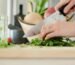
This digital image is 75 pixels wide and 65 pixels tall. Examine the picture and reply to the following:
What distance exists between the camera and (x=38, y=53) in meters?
0.68

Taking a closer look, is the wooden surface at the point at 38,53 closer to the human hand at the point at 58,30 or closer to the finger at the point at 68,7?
the human hand at the point at 58,30

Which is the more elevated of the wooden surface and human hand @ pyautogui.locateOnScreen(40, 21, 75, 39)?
human hand @ pyautogui.locateOnScreen(40, 21, 75, 39)

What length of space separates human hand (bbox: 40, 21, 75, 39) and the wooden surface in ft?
0.29

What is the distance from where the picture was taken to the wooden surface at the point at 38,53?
0.68 m

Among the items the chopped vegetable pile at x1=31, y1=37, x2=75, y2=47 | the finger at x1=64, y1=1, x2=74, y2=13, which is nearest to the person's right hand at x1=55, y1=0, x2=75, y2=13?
the finger at x1=64, y1=1, x2=74, y2=13

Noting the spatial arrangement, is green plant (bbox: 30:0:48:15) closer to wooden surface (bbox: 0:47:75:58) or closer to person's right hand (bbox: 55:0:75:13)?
person's right hand (bbox: 55:0:75:13)

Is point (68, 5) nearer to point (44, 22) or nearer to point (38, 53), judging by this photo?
point (44, 22)

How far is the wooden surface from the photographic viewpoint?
0.68 m

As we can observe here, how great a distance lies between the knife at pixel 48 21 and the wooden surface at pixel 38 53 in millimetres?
147

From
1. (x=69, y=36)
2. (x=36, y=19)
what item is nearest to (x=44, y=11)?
(x=36, y=19)

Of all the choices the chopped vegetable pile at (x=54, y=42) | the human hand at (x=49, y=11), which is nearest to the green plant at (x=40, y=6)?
the human hand at (x=49, y=11)

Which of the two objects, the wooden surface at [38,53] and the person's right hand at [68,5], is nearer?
the wooden surface at [38,53]

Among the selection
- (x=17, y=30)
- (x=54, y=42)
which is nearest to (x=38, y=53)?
(x=54, y=42)

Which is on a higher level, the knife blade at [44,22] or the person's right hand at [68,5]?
the person's right hand at [68,5]
